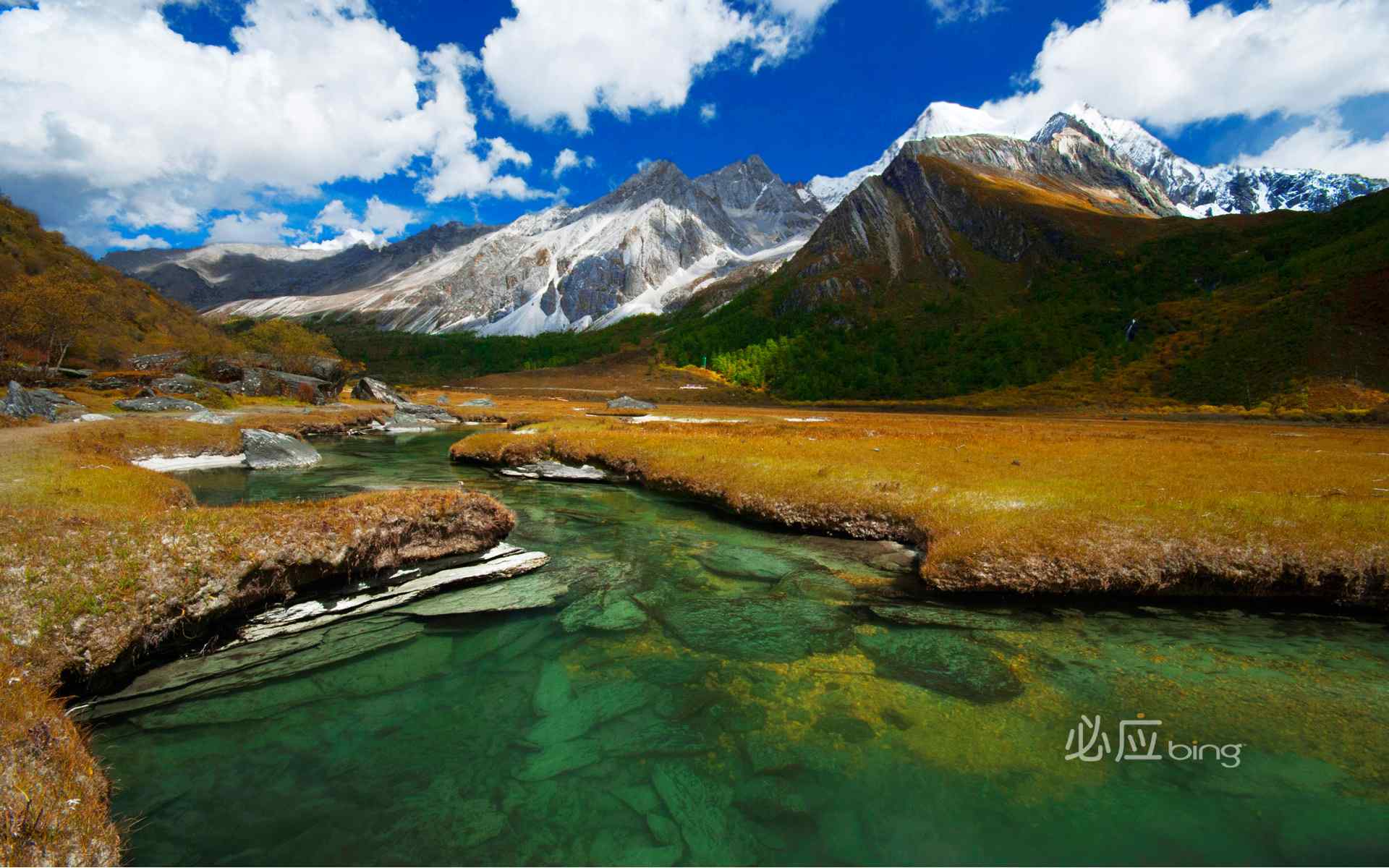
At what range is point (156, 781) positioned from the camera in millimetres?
7969

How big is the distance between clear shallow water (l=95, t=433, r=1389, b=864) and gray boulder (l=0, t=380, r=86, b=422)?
4938 centimetres

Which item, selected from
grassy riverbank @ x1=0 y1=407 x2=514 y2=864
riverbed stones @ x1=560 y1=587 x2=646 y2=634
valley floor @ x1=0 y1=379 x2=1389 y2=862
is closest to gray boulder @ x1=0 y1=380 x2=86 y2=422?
valley floor @ x1=0 y1=379 x2=1389 y2=862

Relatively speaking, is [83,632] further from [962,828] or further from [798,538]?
[798,538]

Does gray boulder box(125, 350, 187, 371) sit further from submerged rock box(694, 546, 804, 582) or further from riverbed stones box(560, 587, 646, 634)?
submerged rock box(694, 546, 804, 582)

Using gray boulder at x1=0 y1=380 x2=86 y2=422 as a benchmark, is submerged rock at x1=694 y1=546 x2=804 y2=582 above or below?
below

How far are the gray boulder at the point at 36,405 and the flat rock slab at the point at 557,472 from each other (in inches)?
1420

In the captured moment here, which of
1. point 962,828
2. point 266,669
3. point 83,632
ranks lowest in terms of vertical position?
point 962,828

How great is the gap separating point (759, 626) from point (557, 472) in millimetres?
23018

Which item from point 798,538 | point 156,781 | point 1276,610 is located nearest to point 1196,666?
point 1276,610

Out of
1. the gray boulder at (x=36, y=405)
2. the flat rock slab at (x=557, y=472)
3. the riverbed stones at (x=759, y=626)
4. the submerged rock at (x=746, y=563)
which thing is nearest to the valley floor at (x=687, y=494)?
the flat rock slab at (x=557, y=472)

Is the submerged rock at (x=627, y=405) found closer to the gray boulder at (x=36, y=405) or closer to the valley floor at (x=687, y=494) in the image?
the gray boulder at (x=36, y=405)

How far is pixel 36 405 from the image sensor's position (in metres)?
41.9

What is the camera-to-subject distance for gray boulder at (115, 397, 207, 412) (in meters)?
52.5

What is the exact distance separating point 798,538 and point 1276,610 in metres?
13.0
